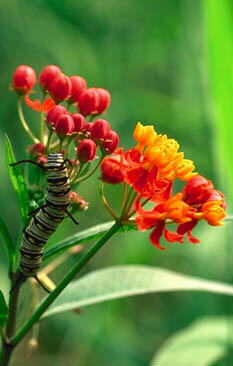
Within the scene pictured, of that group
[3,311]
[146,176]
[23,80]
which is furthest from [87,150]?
[23,80]

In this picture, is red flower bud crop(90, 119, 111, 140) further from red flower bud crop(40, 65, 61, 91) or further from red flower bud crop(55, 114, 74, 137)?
red flower bud crop(40, 65, 61, 91)

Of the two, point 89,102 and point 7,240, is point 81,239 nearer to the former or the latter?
point 7,240

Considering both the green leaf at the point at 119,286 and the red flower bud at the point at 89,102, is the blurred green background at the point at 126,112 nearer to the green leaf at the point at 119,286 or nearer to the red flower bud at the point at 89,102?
the green leaf at the point at 119,286

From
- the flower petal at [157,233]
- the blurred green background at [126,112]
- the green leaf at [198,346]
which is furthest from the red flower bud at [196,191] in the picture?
the blurred green background at [126,112]

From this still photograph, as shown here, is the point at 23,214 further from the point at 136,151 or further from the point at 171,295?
the point at 171,295

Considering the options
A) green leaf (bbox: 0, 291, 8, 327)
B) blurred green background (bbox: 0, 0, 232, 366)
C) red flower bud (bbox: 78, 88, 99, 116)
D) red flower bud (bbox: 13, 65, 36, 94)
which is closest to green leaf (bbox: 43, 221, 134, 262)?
green leaf (bbox: 0, 291, 8, 327)
